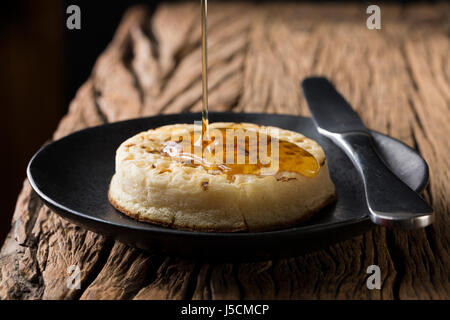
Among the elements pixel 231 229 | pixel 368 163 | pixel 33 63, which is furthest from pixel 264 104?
pixel 33 63

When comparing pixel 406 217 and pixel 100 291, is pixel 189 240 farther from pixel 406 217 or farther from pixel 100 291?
pixel 406 217

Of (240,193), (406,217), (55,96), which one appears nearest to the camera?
(406,217)

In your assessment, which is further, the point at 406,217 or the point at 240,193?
the point at 240,193

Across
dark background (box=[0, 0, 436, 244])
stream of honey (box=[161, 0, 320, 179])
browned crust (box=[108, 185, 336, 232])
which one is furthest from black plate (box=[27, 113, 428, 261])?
dark background (box=[0, 0, 436, 244])

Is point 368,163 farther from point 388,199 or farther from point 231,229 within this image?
point 231,229

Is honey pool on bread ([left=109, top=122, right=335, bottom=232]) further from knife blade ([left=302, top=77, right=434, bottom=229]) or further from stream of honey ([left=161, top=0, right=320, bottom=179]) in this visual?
knife blade ([left=302, top=77, right=434, bottom=229])
